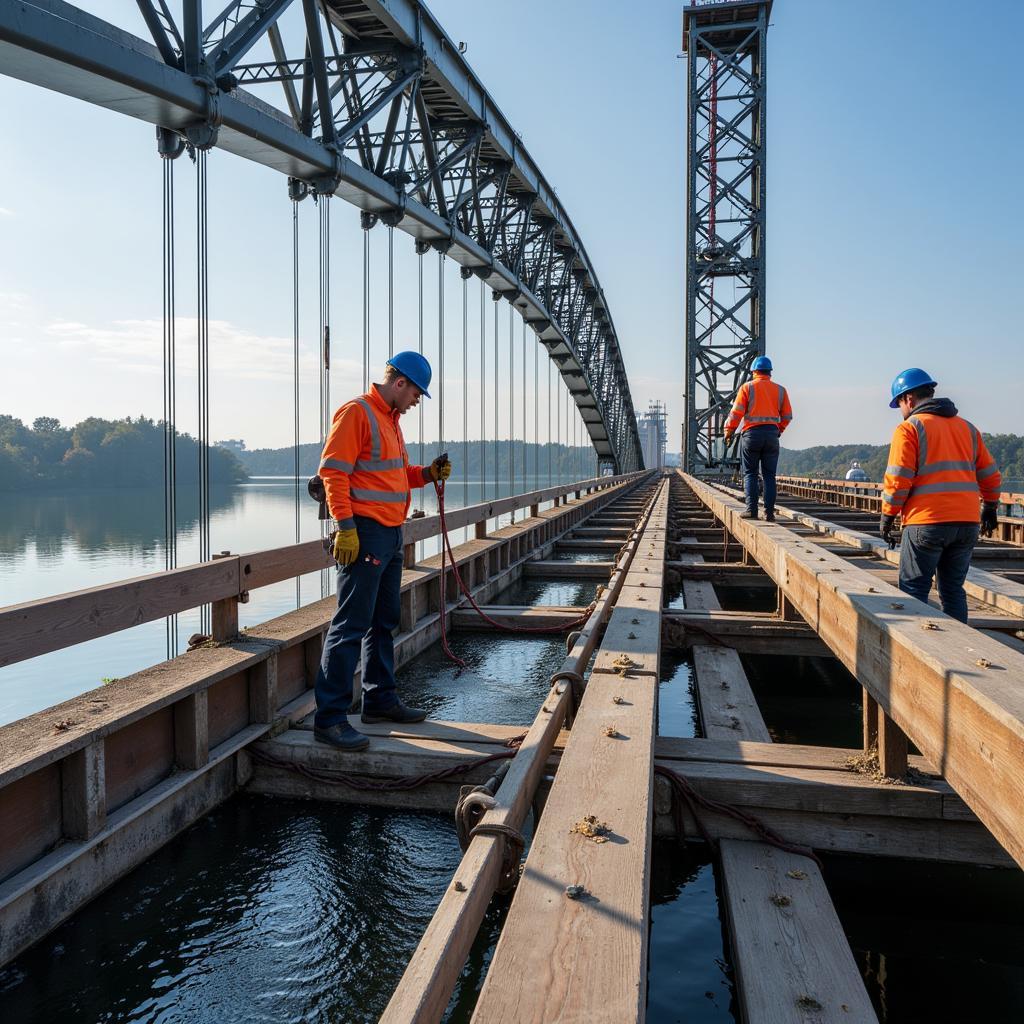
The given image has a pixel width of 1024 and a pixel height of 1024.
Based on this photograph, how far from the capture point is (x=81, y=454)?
23.5m

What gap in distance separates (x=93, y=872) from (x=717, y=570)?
7394 mm

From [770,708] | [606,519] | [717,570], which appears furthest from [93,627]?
[606,519]

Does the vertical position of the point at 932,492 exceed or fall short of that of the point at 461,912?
it exceeds it

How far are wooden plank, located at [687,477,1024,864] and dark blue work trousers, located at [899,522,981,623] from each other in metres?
0.87

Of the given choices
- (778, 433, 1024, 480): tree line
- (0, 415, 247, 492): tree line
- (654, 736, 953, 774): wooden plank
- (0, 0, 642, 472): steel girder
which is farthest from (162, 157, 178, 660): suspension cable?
(778, 433, 1024, 480): tree line

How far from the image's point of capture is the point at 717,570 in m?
9.23

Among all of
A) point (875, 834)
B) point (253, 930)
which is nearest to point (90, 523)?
point (253, 930)

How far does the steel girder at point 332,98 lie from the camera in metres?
5.99

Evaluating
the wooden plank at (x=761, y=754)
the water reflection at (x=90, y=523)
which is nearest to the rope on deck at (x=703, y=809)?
the wooden plank at (x=761, y=754)

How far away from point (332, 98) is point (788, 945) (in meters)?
9.60

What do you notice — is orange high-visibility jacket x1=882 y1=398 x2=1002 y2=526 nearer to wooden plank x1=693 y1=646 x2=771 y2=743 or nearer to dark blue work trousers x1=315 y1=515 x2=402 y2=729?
wooden plank x1=693 y1=646 x2=771 y2=743

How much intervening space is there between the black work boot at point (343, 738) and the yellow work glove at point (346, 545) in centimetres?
76

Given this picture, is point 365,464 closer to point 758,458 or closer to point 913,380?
point 913,380

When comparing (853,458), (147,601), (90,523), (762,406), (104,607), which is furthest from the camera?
(853,458)
